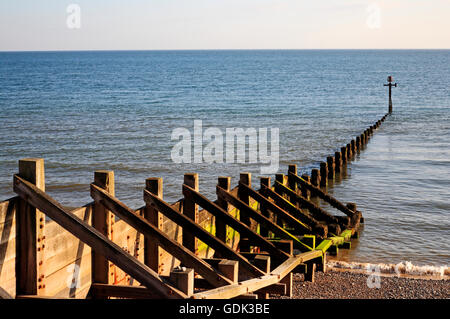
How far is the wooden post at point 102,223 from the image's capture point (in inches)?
263

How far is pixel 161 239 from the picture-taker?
6562 millimetres

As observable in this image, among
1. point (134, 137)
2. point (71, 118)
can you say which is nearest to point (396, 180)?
point (134, 137)

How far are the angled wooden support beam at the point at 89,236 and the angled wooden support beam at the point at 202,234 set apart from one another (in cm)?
193

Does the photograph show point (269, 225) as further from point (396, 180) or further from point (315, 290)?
point (396, 180)

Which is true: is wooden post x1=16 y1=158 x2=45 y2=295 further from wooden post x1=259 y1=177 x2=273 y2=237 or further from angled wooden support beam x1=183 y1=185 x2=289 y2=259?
wooden post x1=259 y1=177 x2=273 y2=237

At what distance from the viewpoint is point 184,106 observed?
5441cm

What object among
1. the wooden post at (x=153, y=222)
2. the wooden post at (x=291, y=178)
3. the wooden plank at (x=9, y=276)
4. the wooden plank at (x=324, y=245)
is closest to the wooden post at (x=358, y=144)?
the wooden post at (x=291, y=178)

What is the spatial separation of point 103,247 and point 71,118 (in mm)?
37467

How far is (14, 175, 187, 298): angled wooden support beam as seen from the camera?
5574mm

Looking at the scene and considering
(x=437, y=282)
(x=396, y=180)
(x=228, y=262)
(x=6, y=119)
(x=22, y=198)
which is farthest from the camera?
(x=6, y=119)

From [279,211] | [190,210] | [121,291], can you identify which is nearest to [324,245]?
[279,211]

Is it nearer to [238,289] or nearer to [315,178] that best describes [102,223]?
[238,289]

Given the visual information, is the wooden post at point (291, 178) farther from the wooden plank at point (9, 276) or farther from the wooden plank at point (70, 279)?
the wooden plank at point (9, 276)

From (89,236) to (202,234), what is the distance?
7.36 feet
